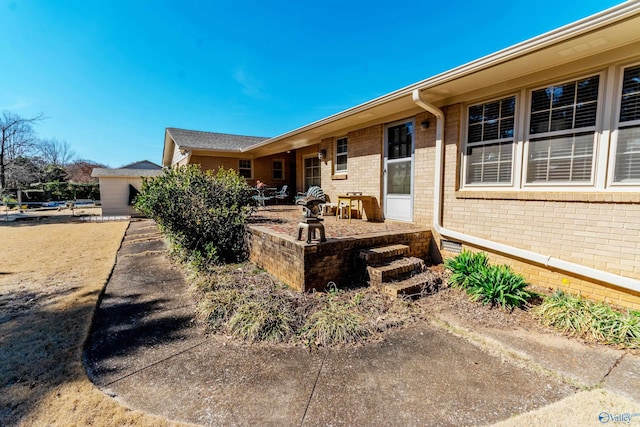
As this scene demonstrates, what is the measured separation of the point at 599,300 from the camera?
3748 mm

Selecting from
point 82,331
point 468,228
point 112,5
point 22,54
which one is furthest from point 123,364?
point 22,54

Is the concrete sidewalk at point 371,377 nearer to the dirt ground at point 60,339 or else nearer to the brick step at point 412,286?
the dirt ground at point 60,339

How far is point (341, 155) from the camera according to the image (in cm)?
890

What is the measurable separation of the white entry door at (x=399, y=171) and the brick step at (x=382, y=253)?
159cm

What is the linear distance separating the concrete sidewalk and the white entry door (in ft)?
11.2

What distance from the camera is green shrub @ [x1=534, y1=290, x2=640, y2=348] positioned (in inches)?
121

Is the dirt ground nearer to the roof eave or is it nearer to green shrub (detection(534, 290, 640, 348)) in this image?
green shrub (detection(534, 290, 640, 348))

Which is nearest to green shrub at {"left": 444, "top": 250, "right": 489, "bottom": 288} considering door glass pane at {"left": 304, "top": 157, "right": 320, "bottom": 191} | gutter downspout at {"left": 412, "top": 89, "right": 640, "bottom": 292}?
gutter downspout at {"left": 412, "top": 89, "right": 640, "bottom": 292}

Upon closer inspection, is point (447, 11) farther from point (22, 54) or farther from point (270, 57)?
point (22, 54)

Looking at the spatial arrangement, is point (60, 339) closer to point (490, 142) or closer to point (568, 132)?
point (490, 142)

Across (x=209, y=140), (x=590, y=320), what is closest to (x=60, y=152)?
(x=209, y=140)

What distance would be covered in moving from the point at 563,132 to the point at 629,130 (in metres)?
0.67

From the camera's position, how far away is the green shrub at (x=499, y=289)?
384 centimetres

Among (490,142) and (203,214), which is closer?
(490,142)
